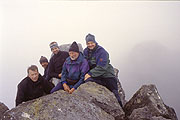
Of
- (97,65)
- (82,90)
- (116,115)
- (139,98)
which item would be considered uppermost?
(97,65)

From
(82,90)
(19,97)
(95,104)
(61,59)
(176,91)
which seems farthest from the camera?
(176,91)

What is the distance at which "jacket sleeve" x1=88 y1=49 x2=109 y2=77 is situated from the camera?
26.2 ft

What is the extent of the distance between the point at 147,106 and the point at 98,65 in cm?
301

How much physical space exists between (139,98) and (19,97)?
6174 millimetres

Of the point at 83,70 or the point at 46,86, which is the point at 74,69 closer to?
the point at 83,70

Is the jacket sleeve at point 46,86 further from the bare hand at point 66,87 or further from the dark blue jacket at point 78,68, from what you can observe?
the dark blue jacket at point 78,68

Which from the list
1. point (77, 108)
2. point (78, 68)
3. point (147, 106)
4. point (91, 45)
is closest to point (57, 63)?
point (78, 68)

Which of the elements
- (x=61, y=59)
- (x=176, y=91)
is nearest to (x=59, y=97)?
(x=61, y=59)

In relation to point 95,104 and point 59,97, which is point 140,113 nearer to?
point 95,104

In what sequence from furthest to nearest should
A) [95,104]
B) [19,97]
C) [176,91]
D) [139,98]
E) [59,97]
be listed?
[176,91], [139,98], [19,97], [95,104], [59,97]

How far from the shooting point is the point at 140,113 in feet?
21.5

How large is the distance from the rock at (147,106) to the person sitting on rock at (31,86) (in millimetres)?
4682

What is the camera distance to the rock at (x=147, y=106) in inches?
267

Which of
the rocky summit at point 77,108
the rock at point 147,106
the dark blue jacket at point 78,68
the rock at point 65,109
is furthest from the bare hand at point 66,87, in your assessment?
the rock at point 147,106
